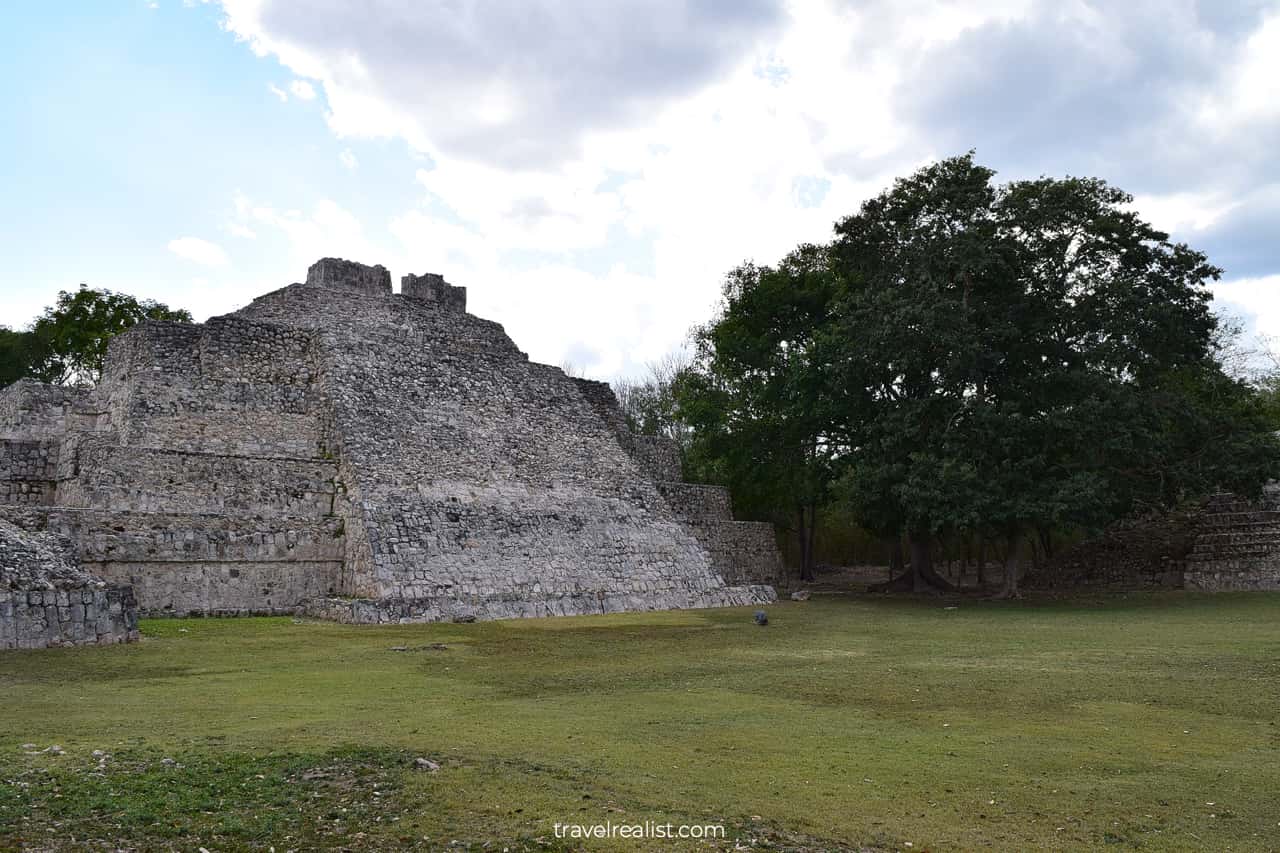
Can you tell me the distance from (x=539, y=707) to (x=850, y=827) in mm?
3671

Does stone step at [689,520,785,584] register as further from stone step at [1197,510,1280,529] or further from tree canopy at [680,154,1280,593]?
stone step at [1197,510,1280,529]

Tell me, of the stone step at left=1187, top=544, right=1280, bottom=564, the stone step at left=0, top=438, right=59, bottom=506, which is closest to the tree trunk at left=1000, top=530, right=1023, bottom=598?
the stone step at left=1187, top=544, right=1280, bottom=564

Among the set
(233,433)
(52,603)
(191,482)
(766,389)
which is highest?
(766,389)

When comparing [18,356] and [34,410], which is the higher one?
[18,356]

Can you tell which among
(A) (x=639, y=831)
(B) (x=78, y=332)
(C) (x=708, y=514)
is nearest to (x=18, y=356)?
(B) (x=78, y=332)

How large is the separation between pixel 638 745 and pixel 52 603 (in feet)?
26.5

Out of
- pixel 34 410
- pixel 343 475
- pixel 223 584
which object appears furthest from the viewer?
pixel 34 410

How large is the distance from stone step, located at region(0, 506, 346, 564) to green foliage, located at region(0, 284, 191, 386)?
61.8 feet

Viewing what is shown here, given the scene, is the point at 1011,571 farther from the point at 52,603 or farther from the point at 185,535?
the point at 52,603

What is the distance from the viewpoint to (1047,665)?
10914 mm

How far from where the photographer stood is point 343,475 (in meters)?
18.5

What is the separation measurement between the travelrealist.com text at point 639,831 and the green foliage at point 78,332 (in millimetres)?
31927

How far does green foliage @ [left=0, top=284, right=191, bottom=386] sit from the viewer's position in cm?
3403

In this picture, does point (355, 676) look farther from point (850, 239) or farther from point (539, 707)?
point (850, 239)
